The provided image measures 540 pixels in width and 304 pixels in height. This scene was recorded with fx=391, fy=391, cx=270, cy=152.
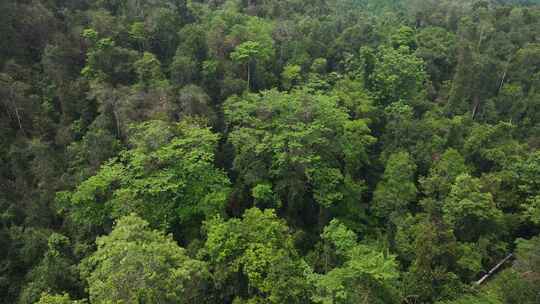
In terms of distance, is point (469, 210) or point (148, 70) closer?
point (469, 210)

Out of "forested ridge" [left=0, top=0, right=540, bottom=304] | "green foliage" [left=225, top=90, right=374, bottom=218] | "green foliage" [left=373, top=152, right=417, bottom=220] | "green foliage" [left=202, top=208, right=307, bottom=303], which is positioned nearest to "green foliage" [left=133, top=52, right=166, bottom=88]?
"forested ridge" [left=0, top=0, right=540, bottom=304]

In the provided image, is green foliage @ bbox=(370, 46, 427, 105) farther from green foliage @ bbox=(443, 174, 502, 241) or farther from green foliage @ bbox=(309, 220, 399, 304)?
green foliage @ bbox=(309, 220, 399, 304)

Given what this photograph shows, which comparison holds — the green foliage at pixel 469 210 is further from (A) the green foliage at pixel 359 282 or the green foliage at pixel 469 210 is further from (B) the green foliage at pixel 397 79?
(B) the green foliage at pixel 397 79

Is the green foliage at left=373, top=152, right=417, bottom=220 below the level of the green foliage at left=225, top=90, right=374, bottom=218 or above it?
below

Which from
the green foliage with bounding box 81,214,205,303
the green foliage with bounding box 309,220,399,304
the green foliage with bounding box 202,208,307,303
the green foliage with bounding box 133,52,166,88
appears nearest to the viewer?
the green foliage with bounding box 81,214,205,303

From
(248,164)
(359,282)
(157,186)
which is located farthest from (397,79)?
(157,186)

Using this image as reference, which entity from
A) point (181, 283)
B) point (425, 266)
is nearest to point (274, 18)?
point (425, 266)

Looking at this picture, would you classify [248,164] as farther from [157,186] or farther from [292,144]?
[157,186]

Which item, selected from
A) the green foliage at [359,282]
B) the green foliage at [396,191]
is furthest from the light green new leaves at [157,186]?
the green foliage at [396,191]
